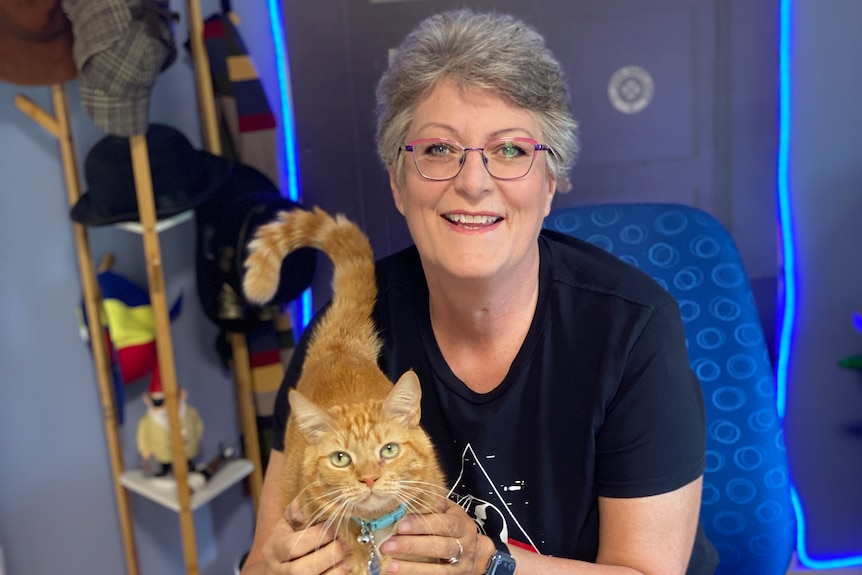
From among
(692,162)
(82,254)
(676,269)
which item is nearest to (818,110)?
(692,162)

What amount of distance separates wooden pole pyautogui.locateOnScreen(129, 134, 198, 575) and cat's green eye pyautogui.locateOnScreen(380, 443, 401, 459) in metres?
1.04

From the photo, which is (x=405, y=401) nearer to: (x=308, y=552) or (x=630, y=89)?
(x=308, y=552)

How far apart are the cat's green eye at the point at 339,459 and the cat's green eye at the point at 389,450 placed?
5 centimetres

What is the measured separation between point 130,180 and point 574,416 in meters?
1.21

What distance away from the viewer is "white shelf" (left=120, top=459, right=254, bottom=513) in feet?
6.16

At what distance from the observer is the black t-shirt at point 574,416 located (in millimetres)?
1073

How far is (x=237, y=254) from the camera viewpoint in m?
1.82

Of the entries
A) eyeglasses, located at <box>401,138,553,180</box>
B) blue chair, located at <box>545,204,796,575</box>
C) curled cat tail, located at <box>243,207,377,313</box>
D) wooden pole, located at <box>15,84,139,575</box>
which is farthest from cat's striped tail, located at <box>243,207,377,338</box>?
wooden pole, located at <box>15,84,139,575</box>

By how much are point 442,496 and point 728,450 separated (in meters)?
0.67

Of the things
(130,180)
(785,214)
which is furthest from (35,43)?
(785,214)

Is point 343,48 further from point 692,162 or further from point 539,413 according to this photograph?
point 539,413

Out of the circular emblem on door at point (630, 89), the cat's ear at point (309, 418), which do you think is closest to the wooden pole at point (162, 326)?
the cat's ear at point (309, 418)

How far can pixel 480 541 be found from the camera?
0.96 meters

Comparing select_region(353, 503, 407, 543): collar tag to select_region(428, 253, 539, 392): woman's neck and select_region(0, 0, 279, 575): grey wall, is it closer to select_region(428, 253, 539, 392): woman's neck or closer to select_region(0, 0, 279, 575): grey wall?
select_region(428, 253, 539, 392): woman's neck
